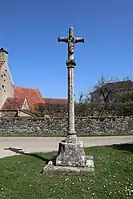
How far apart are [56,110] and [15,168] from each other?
21947 mm

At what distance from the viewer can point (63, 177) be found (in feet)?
25.3

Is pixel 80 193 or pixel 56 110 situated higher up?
pixel 56 110

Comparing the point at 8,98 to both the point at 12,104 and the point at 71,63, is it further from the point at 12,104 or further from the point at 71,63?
the point at 71,63

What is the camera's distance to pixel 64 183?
278 inches

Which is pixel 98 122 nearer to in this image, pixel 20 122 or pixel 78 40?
pixel 20 122

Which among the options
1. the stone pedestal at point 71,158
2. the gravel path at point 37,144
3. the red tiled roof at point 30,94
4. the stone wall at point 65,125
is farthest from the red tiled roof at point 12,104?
the stone pedestal at point 71,158

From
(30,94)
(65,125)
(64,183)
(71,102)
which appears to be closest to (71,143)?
(71,102)

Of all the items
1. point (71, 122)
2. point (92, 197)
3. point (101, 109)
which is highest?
point (101, 109)

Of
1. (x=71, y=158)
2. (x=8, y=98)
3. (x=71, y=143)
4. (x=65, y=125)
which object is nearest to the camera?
(x=71, y=158)

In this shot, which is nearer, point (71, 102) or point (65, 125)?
point (71, 102)

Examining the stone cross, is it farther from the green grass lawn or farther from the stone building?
the stone building

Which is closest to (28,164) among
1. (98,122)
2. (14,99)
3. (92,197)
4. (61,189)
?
(61,189)

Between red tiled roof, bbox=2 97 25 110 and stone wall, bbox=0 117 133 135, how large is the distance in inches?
327

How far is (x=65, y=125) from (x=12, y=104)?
37.3 feet
